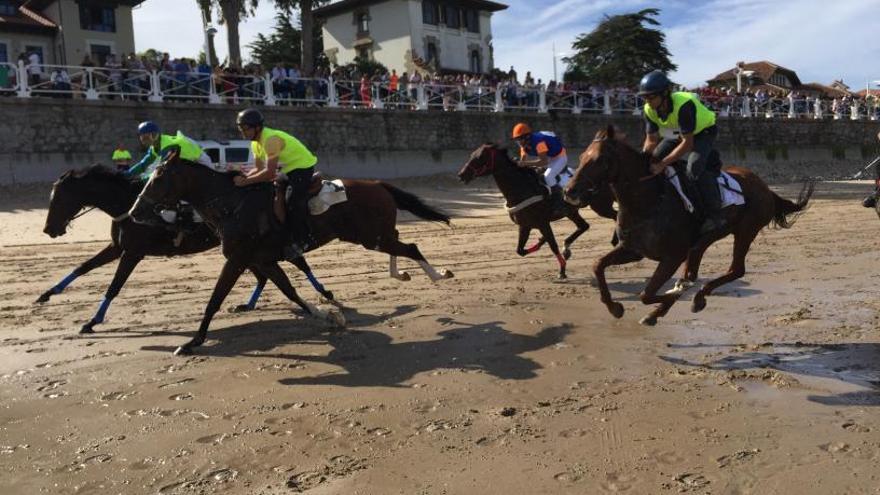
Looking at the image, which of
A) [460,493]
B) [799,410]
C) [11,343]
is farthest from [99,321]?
[799,410]

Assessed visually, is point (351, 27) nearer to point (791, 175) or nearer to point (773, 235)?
point (791, 175)

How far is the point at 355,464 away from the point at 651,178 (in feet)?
12.9

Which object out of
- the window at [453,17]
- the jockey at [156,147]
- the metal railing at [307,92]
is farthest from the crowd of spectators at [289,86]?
the window at [453,17]

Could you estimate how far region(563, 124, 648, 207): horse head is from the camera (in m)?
6.34

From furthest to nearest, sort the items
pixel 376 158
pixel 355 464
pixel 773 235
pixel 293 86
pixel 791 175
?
pixel 791 175
pixel 376 158
pixel 293 86
pixel 773 235
pixel 355 464

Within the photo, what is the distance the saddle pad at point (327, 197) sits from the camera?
7.91m

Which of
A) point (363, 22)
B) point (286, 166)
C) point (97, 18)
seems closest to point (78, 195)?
point (286, 166)

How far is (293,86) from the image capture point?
24.8 metres

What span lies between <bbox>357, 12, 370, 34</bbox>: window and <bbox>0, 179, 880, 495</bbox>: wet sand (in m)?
44.9

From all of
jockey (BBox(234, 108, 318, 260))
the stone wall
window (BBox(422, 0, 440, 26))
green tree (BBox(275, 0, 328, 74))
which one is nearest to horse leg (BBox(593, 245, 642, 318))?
jockey (BBox(234, 108, 318, 260))

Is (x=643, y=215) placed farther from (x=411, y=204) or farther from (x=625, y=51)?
(x=625, y=51)

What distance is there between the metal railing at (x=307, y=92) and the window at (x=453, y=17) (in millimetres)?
20239

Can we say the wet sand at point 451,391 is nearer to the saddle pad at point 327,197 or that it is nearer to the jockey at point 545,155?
the saddle pad at point 327,197

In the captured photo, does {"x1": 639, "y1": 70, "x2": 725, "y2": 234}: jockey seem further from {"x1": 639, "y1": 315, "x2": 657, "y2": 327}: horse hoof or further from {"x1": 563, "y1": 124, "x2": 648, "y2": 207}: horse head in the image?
{"x1": 639, "y1": 315, "x2": 657, "y2": 327}: horse hoof
